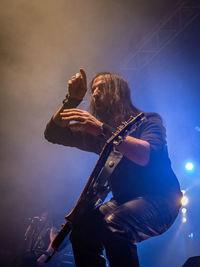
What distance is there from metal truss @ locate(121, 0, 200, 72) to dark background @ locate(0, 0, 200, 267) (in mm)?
30

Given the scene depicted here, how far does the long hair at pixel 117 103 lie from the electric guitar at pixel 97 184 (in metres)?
0.79

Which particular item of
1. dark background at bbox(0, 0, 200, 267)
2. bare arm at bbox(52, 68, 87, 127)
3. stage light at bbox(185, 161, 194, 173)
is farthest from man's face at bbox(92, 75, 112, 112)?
stage light at bbox(185, 161, 194, 173)

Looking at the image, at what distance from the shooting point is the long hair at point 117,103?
262cm

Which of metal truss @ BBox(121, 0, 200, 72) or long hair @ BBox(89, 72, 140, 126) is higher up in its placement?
metal truss @ BBox(121, 0, 200, 72)

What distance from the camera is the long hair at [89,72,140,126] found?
2616 millimetres

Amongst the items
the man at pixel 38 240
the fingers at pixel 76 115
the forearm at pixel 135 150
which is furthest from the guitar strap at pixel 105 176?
the man at pixel 38 240

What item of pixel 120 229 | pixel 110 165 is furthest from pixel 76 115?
pixel 120 229

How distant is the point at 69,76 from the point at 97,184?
6.26 m

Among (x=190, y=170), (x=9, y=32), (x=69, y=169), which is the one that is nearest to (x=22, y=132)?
(x=69, y=169)

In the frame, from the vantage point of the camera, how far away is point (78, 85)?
2309 millimetres

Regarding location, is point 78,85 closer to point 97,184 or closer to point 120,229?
point 97,184

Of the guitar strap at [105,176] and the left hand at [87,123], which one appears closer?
the left hand at [87,123]

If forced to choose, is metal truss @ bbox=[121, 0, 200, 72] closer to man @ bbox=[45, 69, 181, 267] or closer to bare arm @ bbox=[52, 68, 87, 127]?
bare arm @ bbox=[52, 68, 87, 127]

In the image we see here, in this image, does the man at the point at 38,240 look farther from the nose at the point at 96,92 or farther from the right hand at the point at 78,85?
the right hand at the point at 78,85
